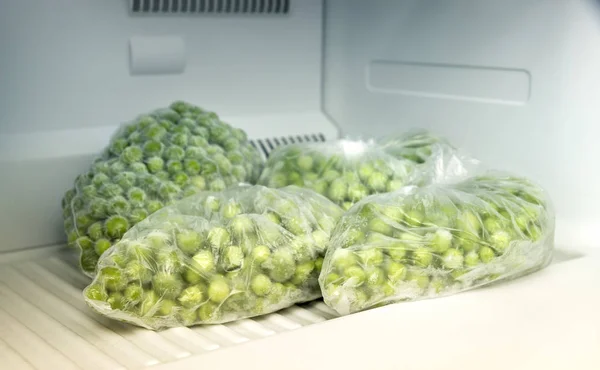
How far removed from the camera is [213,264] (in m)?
0.90

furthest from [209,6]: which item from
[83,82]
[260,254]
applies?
[260,254]

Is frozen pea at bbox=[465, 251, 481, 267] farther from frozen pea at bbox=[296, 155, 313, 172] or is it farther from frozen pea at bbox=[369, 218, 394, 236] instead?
frozen pea at bbox=[296, 155, 313, 172]

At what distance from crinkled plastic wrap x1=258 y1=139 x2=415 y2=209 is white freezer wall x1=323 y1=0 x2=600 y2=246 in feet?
0.51

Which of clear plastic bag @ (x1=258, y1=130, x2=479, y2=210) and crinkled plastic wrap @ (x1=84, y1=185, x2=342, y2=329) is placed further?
clear plastic bag @ (x1=258, y1=130, x2=479, y2=210)

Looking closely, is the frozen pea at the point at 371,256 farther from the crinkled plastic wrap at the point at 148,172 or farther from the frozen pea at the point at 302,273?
Result: the crinkled plastic wrap at the point at 148,172

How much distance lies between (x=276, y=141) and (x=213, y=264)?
533mm

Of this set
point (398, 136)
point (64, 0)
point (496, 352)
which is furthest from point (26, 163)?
point (496, 352)

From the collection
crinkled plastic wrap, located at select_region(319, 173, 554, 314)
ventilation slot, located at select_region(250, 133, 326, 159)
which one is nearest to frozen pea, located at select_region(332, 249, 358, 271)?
crinkled plastic wrap, located at select_region(319, 173, 554, 314)

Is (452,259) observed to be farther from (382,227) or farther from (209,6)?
(209,6)

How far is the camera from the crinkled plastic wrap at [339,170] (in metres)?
1.11

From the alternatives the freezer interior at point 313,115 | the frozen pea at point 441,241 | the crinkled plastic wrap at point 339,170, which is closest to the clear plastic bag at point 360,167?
the crinkled plastic wrap at point 339,170

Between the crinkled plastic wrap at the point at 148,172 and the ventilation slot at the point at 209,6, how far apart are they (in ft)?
0.62

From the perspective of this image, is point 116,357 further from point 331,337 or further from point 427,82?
point 427,82

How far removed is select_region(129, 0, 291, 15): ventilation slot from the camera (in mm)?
1260
